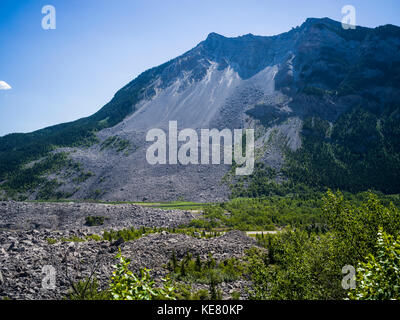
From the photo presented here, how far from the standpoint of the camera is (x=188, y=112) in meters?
129

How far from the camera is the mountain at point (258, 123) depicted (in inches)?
3155

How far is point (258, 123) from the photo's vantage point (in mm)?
114250

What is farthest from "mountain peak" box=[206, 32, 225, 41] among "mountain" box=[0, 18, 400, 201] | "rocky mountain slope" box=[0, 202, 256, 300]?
Answer: "rocky mountain slope" box=[0, 202, 256, 300]

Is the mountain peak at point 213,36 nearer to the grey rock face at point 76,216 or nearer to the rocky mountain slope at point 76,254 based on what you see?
the grey rock face at point 76,216

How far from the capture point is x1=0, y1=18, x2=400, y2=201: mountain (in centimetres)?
8012

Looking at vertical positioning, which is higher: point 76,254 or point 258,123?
point 258,123

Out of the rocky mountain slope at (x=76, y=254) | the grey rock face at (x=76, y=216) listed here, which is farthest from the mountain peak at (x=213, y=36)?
the rocky mountain slope at (x=76, y=254)

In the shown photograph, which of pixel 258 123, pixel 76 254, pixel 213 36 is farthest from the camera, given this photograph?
pixel 213 36

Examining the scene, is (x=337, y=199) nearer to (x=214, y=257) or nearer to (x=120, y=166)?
(x=214, y=257)

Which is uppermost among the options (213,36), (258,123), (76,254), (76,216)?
(213,36)

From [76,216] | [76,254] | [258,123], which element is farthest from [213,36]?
[76,254]

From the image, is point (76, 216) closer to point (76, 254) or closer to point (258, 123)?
point (76, 254)

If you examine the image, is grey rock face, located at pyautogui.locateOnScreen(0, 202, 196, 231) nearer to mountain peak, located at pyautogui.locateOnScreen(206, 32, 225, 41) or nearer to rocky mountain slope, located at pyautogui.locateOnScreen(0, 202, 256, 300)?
rocky mountain slope, located at pyautogui.locateOnScreen(0, 202, 256, 300)

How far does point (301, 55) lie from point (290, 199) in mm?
113173
